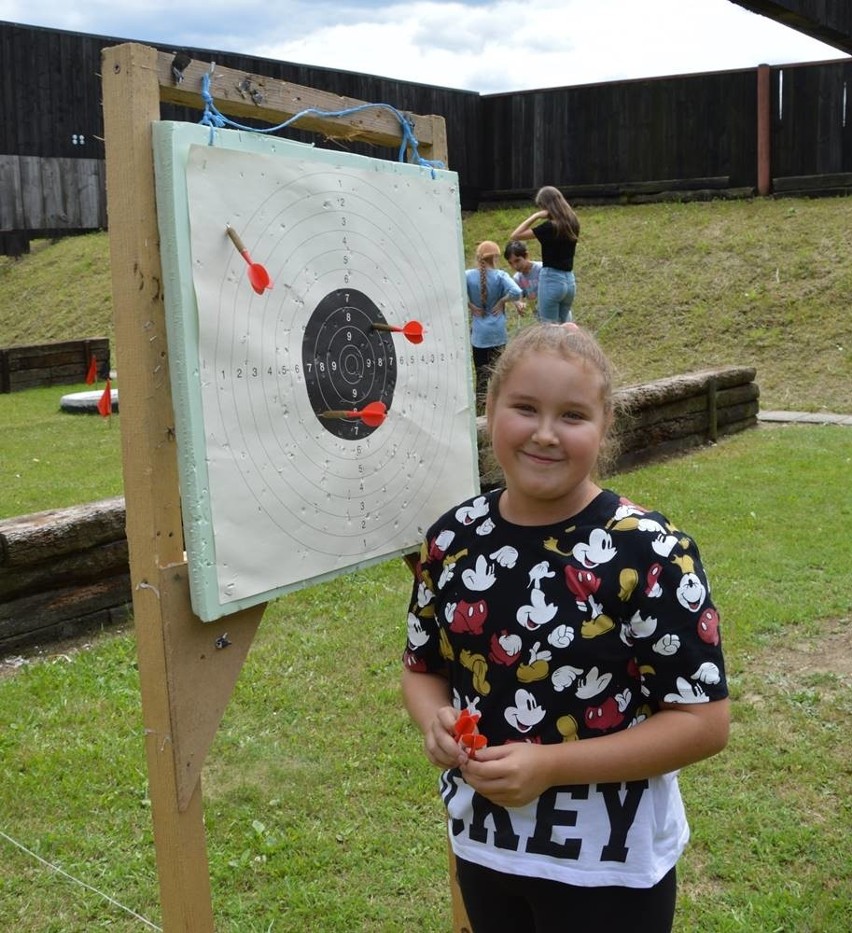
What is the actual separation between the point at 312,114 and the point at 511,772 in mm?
1297

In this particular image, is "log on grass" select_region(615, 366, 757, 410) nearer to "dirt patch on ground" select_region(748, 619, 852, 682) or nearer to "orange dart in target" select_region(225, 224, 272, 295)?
"dirt patch on ground" select_region(748, 619, 852, 682)

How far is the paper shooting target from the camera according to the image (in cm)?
171

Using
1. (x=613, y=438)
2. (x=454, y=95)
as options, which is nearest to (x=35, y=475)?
(x=613, y=438)

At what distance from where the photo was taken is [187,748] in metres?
1.76

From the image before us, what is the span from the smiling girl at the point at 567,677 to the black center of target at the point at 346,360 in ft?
1.70

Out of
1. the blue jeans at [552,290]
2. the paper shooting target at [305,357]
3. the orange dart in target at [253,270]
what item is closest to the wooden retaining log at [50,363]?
the blue jeans at [552,290]

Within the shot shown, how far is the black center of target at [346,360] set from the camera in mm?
1991

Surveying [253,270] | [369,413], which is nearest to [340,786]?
[369,413]

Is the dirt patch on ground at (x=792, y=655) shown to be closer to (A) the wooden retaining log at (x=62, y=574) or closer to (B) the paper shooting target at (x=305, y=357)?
(A) the wooden retaining log at (x=62, y=574)

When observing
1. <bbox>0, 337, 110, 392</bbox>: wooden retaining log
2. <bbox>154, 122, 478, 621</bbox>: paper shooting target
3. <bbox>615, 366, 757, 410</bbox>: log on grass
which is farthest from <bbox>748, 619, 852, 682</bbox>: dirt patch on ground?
<bbox>0, 337, 110, 392</bbox>: wooden retaining log

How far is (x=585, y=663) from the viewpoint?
143cm

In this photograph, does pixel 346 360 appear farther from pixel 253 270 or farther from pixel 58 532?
pixel 58 532

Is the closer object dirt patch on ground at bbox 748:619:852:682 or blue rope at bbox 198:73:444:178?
blue rope at bbox 198:73:444:178

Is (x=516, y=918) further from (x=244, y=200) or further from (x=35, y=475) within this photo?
(x=35, y=475)
